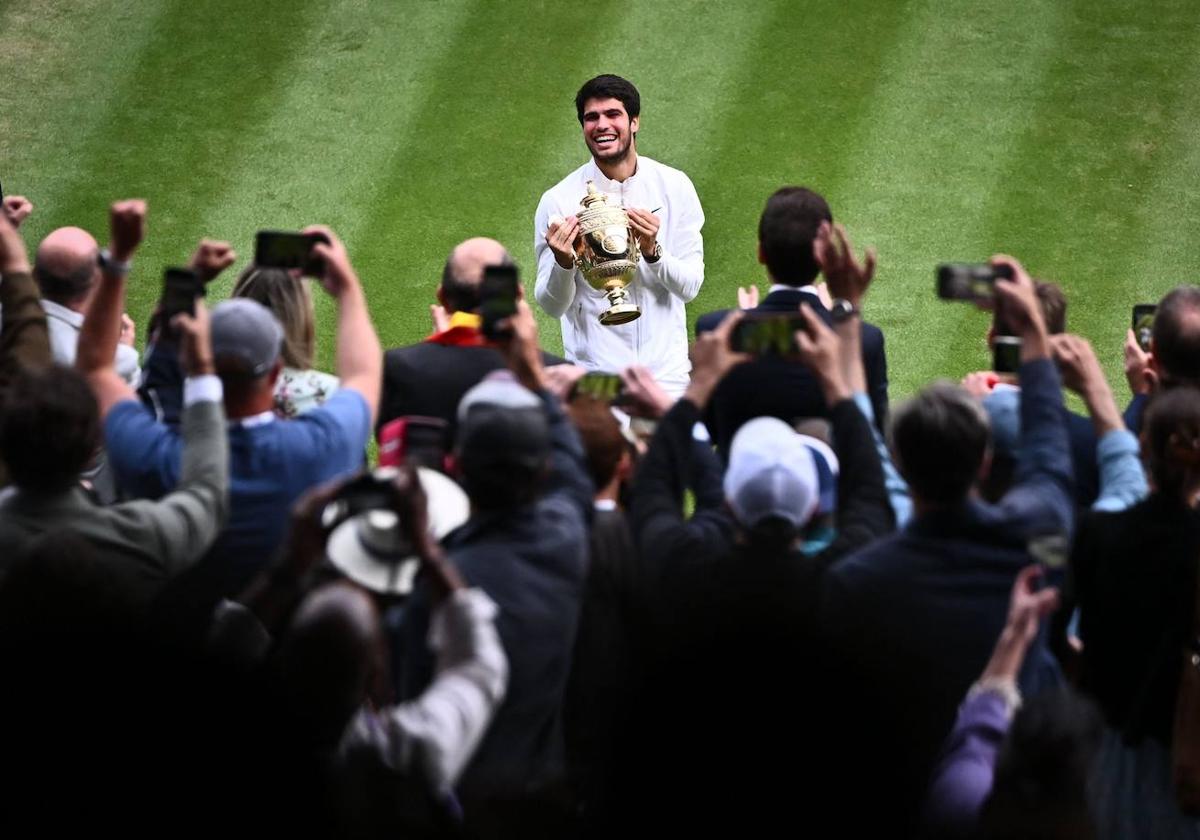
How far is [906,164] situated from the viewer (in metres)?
8.81

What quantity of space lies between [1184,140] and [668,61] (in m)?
2.61

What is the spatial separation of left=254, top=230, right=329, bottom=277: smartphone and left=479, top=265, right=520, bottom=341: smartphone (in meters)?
0.53

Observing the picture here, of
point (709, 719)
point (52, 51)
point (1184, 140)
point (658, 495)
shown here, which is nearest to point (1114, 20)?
point (1184, 140)

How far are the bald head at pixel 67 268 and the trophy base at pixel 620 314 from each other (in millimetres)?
2098

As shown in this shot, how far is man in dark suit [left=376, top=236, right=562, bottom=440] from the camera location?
539 cm

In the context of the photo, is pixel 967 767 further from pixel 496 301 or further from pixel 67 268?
pixel 67 268

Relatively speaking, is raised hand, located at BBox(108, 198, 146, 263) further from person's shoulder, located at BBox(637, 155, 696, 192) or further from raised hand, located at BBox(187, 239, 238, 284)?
person's shoulder, located at BBox(637, 155, 696, 192)

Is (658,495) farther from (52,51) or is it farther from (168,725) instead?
(52,51)

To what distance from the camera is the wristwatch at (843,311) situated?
4488mm

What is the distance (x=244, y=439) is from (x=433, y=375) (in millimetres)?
1174

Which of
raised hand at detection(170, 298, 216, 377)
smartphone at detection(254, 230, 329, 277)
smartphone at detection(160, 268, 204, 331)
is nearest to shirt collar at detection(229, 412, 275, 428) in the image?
raised hand at detection(170, 298, 216, 377)

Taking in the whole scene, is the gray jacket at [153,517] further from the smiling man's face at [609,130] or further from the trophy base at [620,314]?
the smiling man's face at [609,130]

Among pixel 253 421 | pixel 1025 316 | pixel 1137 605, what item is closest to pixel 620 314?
pixel 253 421

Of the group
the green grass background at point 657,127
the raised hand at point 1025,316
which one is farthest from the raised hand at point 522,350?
the green grass background at point 657,127
